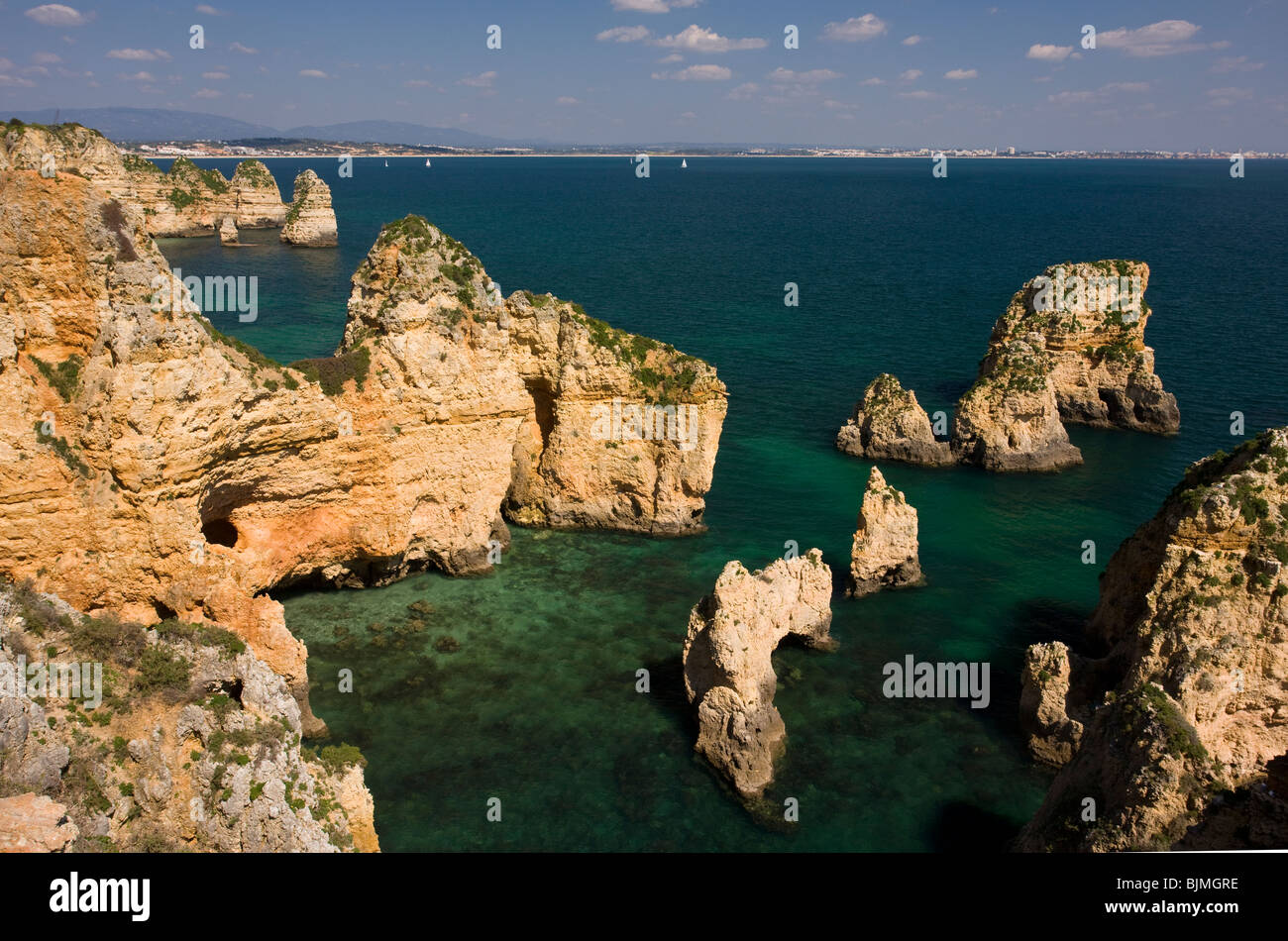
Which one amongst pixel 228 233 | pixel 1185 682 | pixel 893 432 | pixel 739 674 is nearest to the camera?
pixel 1185 682

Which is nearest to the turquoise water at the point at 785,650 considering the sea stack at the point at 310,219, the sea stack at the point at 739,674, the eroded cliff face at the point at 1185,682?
the sea stack at the point at 739,674

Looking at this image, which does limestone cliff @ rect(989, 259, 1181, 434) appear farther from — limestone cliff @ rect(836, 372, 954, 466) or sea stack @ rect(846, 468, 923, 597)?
sea stack @ rect(846, 468, 923, 597)

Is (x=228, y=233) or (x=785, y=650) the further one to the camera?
(x=228, y=233)

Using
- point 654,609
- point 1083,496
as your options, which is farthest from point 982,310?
point 654,609

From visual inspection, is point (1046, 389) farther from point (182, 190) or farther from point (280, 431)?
point (182, 190)

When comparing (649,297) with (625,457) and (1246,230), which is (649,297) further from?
(1246,230)

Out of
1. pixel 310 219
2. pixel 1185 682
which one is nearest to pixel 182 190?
pixel 310 219
